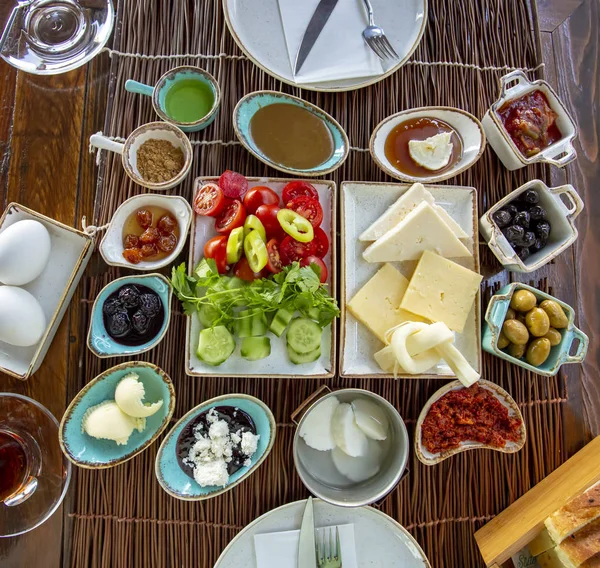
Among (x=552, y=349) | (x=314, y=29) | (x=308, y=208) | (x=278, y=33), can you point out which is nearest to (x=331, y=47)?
(x=314, y=29)

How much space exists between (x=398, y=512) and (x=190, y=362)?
35.8 inches

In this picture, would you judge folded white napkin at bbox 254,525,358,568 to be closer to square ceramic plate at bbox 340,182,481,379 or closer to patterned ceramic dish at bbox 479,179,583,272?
square ceramic plate at bbox 340,182,481,379

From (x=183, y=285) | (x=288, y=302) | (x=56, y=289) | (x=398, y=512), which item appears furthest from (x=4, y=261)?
(x=398, y=512)

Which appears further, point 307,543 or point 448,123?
point 448,123

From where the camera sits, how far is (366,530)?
5.68 ft

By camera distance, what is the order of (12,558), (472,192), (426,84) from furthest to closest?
(426,84) → (472,192) → (12,558)

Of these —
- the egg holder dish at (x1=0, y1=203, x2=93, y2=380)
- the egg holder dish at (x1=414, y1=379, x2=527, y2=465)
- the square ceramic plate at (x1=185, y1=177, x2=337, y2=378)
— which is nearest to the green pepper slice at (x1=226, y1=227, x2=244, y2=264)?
the square ceramic plate at (x1=185, y1=177, x2=337, y2=378)

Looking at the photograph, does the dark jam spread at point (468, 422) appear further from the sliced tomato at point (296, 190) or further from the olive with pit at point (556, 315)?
the sliced tomato at point (296, 190)

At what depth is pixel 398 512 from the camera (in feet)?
5.90

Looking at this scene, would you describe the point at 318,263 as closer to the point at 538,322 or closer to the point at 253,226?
the point at 253,226

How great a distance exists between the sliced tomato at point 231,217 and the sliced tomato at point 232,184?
0.03 m

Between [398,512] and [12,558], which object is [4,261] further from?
[398,512]

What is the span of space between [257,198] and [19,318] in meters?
0.85

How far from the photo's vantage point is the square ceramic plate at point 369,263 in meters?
1.75
